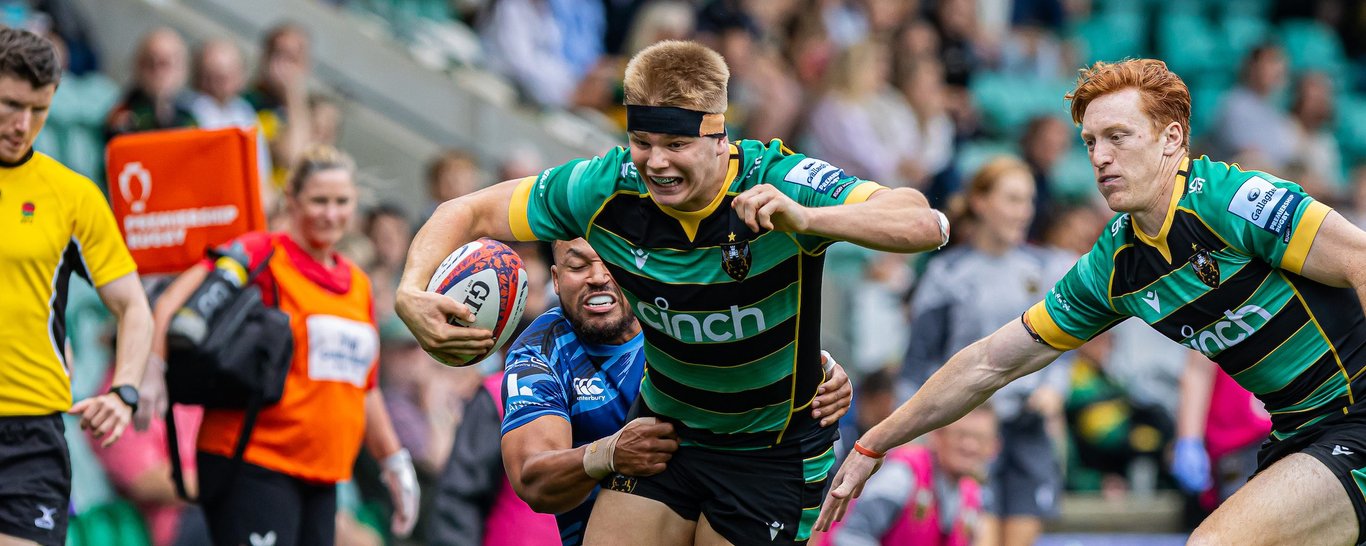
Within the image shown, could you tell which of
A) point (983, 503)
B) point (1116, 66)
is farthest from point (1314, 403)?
point (983, 503)

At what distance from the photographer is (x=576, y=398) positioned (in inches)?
263

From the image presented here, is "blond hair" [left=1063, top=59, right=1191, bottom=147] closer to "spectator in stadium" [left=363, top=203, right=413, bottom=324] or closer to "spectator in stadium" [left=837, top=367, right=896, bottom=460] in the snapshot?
"spectator in stadium" [left=837, top=367, right=896, bottom=460]

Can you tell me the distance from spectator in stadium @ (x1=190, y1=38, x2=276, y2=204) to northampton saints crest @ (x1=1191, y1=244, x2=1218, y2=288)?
6.09 meters

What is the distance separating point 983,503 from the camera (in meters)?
9.67

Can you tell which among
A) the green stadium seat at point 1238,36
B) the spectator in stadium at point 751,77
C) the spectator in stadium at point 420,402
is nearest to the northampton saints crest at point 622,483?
the spectator in stadium at point 420,402

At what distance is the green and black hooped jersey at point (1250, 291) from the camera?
18.4ft

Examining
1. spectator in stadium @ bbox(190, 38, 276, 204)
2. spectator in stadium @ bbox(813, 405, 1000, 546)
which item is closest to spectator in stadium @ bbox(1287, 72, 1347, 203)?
spectator in stadium @ bbox(813, 405, 1000, 546)

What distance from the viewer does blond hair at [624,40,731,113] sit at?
5.54 metres

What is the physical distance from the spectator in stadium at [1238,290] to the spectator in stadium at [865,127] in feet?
25.5

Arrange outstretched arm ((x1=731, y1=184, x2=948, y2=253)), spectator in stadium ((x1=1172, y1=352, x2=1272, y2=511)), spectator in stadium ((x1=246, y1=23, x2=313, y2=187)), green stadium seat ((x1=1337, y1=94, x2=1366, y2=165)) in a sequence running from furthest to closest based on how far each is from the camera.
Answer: green stadium seat ((x1=1337, y1=94, x2=1366, y2=165)), spectator in stadium ((x1=246, y1=23, x2=313, y2=187)), spectator in stadium ((x1=1172, y1=352, x2=1272, y2=511)), outstretched arm ((x1=731, y1=184, x2=948, y2=253))

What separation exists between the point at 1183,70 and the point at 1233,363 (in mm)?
13342

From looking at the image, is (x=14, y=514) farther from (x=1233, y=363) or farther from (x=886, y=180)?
(x=886, y=180)

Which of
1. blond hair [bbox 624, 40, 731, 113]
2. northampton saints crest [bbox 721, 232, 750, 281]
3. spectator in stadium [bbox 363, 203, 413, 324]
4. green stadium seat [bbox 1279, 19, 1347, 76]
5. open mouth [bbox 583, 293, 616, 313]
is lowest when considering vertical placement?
spectator in stadium [bbox 363, 203, 413, 324]

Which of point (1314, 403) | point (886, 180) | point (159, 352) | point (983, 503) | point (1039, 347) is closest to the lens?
point (1314, 403)
